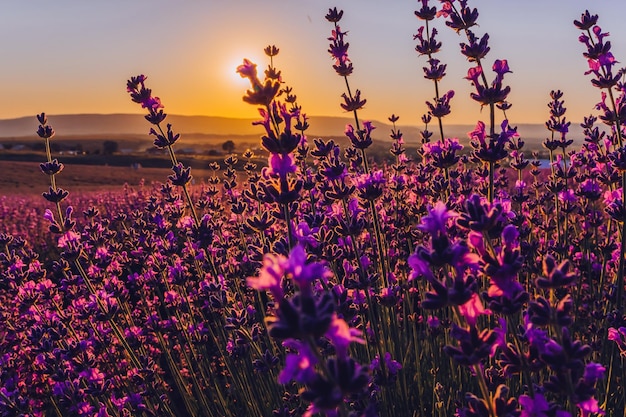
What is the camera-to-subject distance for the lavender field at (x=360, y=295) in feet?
5.31

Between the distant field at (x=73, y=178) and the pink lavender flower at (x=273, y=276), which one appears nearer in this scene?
the pink lavender flower at (x=273, y=276)

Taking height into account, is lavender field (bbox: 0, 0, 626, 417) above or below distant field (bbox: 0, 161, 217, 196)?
below

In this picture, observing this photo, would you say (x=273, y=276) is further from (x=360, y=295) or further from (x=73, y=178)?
(x=73, y=178)

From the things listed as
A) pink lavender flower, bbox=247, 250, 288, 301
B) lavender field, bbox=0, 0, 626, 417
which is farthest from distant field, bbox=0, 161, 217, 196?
pink lavender flower, bbox=247, 250, 288, 301

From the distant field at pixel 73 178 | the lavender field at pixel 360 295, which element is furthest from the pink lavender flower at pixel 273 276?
the distant field at pixel 73 178

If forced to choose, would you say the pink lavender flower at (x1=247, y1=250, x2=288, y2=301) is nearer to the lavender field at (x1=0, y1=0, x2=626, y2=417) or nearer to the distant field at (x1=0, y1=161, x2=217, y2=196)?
the lavender field at (x1=0, y1=0, x2=626, y2=417)

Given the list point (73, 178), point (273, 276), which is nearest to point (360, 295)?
point (273, 276)

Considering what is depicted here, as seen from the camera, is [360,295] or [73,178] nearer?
[360,295]

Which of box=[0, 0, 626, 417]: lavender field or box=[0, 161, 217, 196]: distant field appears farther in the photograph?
box=[0, 161, 217, 196]: distant field

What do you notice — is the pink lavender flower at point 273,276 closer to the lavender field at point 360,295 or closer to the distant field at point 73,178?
the lavender field at point 360,295

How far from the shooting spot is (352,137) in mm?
4496

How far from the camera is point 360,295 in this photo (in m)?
3.79

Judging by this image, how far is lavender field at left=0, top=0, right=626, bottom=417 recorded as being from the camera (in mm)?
1618

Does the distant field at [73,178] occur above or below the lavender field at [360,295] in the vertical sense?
above
